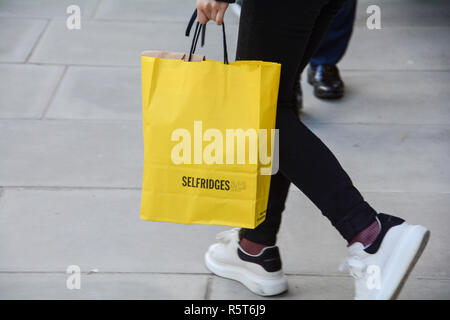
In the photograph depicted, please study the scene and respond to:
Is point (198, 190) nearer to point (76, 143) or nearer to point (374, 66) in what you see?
point (76, 143)

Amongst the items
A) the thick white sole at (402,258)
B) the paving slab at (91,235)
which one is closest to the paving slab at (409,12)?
the paving slab at (91,235)

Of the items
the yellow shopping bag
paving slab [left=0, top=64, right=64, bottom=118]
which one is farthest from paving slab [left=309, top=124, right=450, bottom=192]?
paving slab [left=0, top=64, right=64, bottom=118]

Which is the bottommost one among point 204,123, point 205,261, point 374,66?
point 205,261

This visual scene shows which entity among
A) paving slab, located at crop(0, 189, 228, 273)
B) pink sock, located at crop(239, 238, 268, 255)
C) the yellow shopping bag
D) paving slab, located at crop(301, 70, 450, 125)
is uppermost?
the yellow shopping bag

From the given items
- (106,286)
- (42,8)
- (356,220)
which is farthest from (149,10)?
(356,220)

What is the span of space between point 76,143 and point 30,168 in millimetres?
297

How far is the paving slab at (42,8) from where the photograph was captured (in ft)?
15.7

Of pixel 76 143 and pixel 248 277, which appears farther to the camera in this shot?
pixel 76 143

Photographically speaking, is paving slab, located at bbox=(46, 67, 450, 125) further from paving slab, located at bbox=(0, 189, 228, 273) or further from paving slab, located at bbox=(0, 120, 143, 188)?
paving slab, located at bbox=(0, 189, 228, 273)

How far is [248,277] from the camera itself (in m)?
2.29

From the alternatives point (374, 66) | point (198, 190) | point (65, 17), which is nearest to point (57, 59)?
point (65, 17)

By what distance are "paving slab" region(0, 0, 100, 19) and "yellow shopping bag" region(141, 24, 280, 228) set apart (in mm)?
3228

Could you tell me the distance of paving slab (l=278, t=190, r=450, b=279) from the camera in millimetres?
2436
